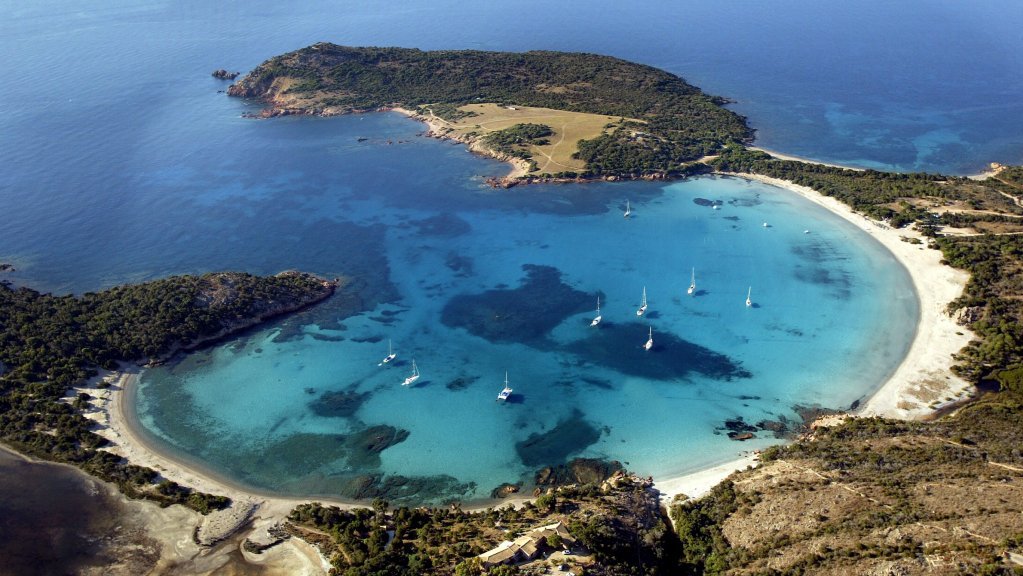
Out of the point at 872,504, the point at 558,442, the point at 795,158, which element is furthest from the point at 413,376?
the point at 795,158

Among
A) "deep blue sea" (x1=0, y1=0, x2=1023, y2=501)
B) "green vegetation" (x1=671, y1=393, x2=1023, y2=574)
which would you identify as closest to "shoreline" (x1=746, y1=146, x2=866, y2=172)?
"deep blue sea" (x1=0, y1=0, x2=1023, y2=501)

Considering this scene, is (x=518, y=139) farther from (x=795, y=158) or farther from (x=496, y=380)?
(x=496, y=380)

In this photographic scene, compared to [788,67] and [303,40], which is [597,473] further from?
[303,40]

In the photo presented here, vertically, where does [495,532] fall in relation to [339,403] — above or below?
above

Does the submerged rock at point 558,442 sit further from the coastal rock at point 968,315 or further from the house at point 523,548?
the coastal rock at point 968,315

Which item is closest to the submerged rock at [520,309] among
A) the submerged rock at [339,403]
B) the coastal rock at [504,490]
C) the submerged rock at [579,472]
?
the submerged rock at [339,403]

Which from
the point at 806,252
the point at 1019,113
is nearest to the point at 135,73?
the point at 806,252

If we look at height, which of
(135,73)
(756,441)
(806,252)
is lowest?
(756,441)
